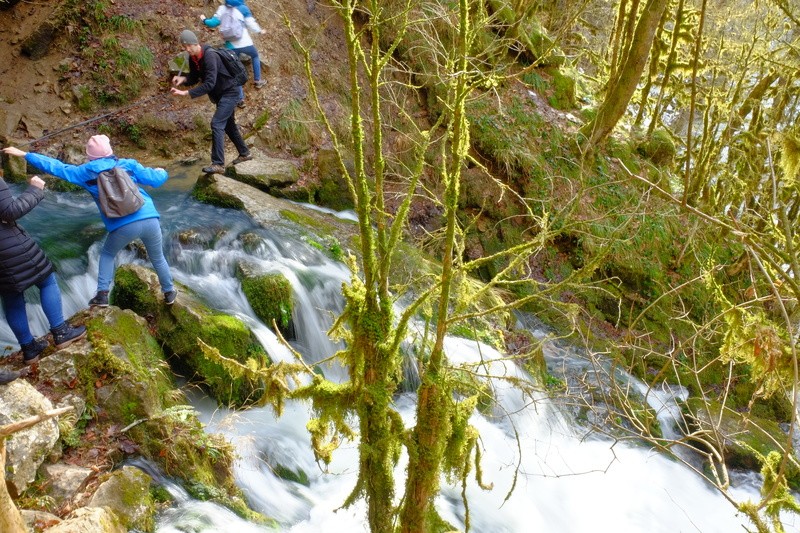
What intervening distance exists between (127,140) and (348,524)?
8.07 metres

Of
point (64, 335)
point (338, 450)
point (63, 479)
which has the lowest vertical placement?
point (338, 450)

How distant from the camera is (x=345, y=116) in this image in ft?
37.6

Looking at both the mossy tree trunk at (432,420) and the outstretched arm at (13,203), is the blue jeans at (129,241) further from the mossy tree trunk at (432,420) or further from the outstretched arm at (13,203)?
the mossy tree trunk at (432,420)

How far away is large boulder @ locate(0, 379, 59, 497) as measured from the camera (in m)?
3.68

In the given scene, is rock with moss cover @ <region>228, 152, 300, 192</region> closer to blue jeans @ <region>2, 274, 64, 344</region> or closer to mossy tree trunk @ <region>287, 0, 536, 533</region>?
blue jeans @ <region>2, 274, 64, 344</region>

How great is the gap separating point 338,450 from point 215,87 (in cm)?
533

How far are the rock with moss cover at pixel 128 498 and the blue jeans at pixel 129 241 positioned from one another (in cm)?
187

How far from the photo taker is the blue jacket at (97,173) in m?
4.64

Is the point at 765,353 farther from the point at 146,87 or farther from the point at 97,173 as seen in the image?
the point at 146,87

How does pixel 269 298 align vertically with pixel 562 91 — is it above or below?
below

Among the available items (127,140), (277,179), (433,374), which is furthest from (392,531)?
(127,140)

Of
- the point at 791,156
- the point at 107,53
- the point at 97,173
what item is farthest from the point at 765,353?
the point at 107,53

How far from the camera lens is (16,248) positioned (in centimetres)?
431

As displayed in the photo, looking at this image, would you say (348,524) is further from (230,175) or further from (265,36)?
(265,36)
